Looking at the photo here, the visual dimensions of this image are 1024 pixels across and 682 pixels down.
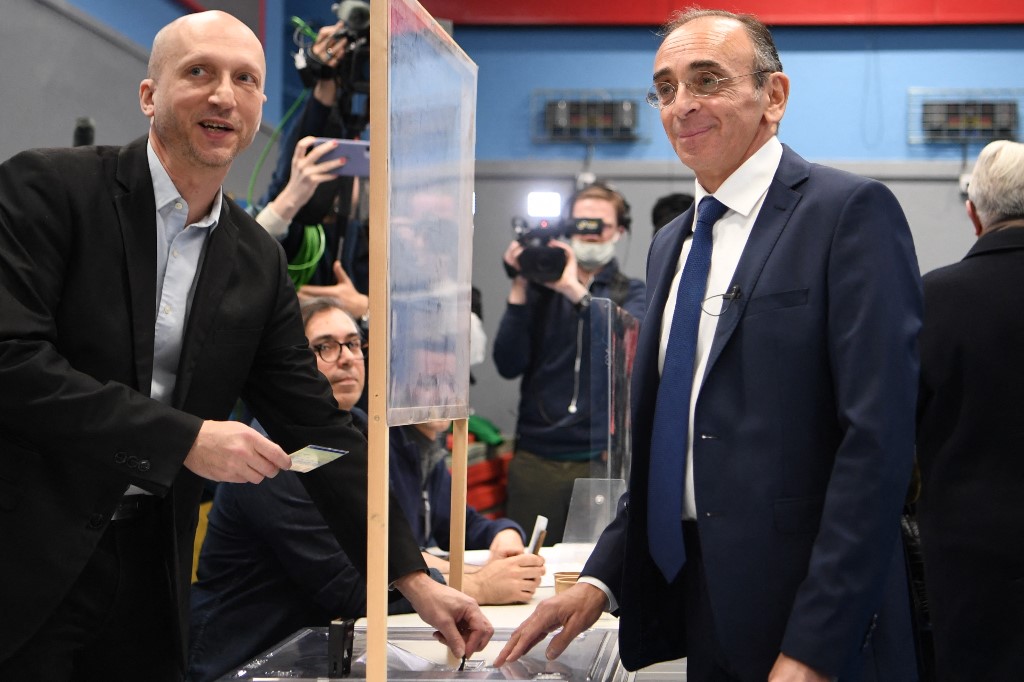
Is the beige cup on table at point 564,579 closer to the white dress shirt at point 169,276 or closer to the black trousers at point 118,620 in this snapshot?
the black trousers at point 118,620

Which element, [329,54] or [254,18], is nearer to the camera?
[329,54]

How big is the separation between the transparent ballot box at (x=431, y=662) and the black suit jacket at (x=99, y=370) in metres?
0.16

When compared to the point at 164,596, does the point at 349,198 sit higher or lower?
higher

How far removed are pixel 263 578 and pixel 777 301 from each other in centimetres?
143

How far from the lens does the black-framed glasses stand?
1.43 metres

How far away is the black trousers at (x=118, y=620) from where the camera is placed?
152 cm

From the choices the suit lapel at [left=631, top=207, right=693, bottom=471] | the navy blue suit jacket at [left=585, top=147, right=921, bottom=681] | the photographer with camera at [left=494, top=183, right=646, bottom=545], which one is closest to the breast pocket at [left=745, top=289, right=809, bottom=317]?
the navy blue suit jacket at [left=585, top=147, right=921, bottom=681]

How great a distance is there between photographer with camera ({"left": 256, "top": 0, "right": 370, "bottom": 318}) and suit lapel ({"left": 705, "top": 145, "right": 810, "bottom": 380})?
5.73ft

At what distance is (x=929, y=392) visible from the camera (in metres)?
2.34

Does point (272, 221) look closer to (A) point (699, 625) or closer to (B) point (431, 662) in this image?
(B) point (431, 662)

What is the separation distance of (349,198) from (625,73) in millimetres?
3954

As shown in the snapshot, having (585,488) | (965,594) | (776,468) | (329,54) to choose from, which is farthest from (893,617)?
(329,54)

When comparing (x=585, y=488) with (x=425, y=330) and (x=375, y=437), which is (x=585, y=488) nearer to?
(x=425, y=330)

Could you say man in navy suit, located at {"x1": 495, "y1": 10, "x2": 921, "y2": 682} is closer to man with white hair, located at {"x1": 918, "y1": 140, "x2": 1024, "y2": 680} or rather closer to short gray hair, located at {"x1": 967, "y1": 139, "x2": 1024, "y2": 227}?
man with white hair, located at {"x1": 918, "y1": 140, "x2": 1024, "y2": 680}
